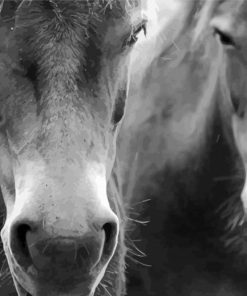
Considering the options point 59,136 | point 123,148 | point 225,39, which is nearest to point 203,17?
point 225,39

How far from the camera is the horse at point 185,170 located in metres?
2.63

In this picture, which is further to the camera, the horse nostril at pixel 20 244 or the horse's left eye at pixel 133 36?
the horse's left eye at pixel 133 36

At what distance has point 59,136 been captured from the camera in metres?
1.85

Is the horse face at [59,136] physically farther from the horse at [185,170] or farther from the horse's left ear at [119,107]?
the horse at [185,170]

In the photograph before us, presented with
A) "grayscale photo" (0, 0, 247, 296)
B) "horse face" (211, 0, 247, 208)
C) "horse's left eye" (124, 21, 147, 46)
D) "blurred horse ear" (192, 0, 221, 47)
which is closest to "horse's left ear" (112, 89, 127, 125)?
"grayscale photo" (0, 0, 247, 296)

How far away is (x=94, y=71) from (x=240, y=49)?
65 centimetres

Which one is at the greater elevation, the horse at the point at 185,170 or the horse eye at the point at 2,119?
the horse eye at the point at 2,119

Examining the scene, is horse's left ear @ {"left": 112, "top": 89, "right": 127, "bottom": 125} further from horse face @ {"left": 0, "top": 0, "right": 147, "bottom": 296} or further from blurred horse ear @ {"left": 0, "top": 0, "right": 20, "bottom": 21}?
blurred horse ear @ {"left": 0, "top": 0, "right": 20, "bottom": 21}

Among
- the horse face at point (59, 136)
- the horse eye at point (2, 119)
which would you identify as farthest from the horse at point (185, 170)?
→ the horse eye at point (2, 119)

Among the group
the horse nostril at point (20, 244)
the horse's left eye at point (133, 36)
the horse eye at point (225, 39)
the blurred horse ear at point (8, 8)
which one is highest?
the blurred horse ear at point (8, 8)

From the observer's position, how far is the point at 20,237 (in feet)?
5.84

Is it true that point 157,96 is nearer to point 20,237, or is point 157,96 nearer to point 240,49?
point 240,49

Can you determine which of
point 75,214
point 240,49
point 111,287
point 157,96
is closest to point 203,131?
point 157,96

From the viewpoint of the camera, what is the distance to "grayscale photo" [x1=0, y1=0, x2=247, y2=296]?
5.85 feet
